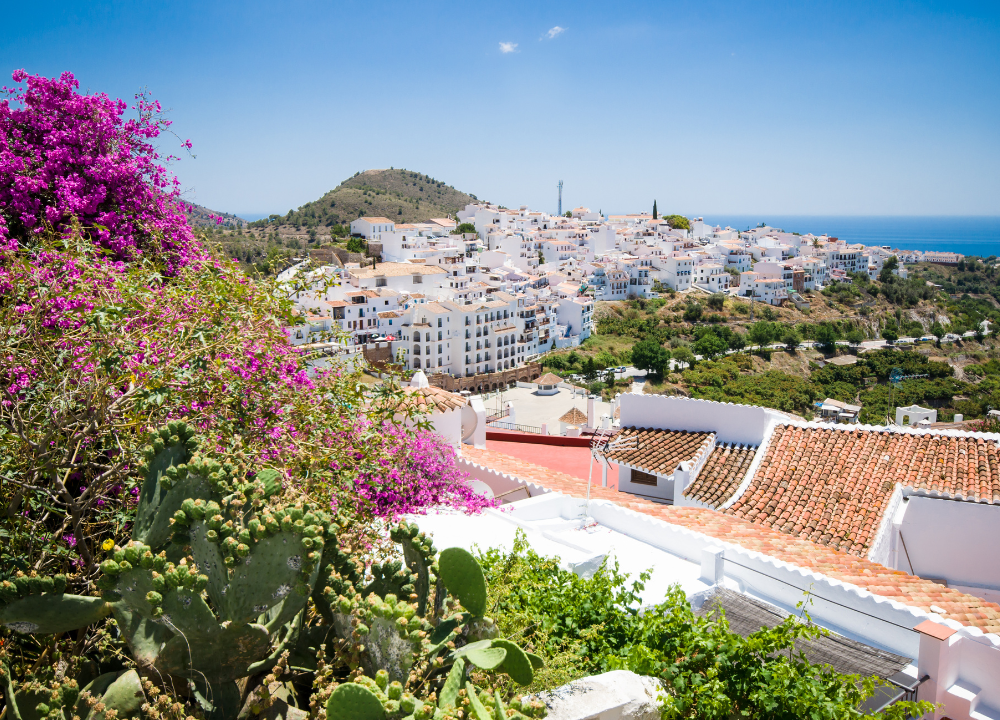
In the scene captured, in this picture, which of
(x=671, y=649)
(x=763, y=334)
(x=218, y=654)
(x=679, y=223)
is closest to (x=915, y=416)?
(x=671, y=649)

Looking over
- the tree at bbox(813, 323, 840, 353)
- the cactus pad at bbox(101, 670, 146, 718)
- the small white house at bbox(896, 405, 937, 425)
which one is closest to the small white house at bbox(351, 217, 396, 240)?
the tree at bbox(813, 323, 840, 353)

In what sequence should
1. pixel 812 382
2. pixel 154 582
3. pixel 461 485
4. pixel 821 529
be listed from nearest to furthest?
pixel 154 582 → pixel 461 485 → pixel 821 529 → pixel 812 382

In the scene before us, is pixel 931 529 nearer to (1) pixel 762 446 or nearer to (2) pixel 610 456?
(1) pixel 762 446

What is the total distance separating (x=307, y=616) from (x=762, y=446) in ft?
30.2

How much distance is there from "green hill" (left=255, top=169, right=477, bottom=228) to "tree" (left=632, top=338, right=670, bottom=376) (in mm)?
56826

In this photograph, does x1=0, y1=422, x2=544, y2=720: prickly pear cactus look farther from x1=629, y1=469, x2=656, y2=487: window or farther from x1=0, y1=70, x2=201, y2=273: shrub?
x1=629, y1=469, x2=656, y2=487: window

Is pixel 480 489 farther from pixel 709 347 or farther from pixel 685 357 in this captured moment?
pixel 709 347

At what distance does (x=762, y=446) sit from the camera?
11094 millimetres

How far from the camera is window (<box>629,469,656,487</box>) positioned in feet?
37.5

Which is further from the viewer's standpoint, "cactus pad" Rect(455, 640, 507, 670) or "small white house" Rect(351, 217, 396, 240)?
"small white house" Rect(351, 217, 396, 240)

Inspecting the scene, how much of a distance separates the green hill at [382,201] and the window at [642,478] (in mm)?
100370

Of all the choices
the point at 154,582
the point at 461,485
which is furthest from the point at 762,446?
the point at 154,582

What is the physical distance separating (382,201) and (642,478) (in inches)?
4708

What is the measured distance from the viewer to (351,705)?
7.45ft
